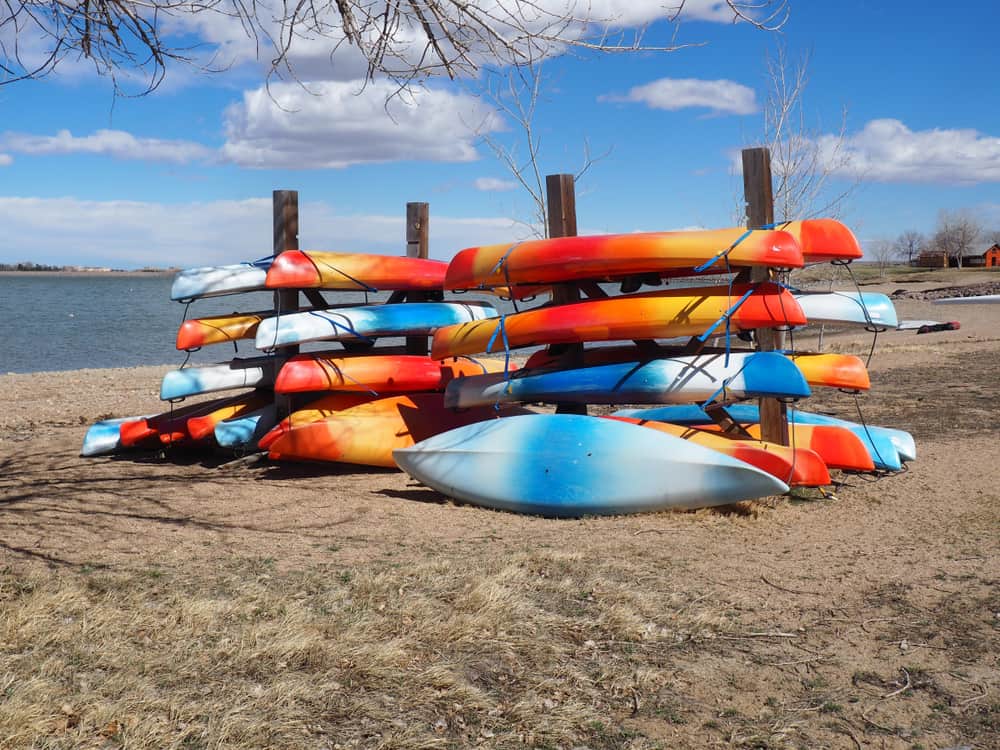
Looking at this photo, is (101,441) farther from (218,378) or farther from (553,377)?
(553,377)

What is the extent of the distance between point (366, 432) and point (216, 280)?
1.99 metres

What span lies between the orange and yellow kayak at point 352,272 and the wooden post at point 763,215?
286cm

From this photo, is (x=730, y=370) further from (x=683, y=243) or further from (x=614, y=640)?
(x=614, y=640)

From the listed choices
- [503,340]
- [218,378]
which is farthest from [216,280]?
[503,340]

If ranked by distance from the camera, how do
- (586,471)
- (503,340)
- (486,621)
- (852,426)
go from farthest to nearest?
1. (852,426)
2. (503,340)
3. (586,471)
4. (486,621)

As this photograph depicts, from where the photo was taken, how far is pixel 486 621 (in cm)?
403

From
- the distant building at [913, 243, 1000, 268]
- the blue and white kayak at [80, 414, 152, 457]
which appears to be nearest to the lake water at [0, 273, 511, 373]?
the blue and white kayak at [80, 414, 152, 457]

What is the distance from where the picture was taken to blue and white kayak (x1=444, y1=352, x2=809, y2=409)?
6.63 m

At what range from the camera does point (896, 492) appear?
22.7ft

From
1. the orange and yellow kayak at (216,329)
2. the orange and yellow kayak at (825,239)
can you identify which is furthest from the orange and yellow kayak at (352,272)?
the orange and yellow kayak at (825,239)

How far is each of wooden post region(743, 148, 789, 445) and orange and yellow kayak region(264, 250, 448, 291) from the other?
9.38ft

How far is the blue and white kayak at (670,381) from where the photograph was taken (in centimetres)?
663

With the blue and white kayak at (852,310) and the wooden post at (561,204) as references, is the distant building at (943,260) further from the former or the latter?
the wooden post at (561,204)

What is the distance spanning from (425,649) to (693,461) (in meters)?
2.84
